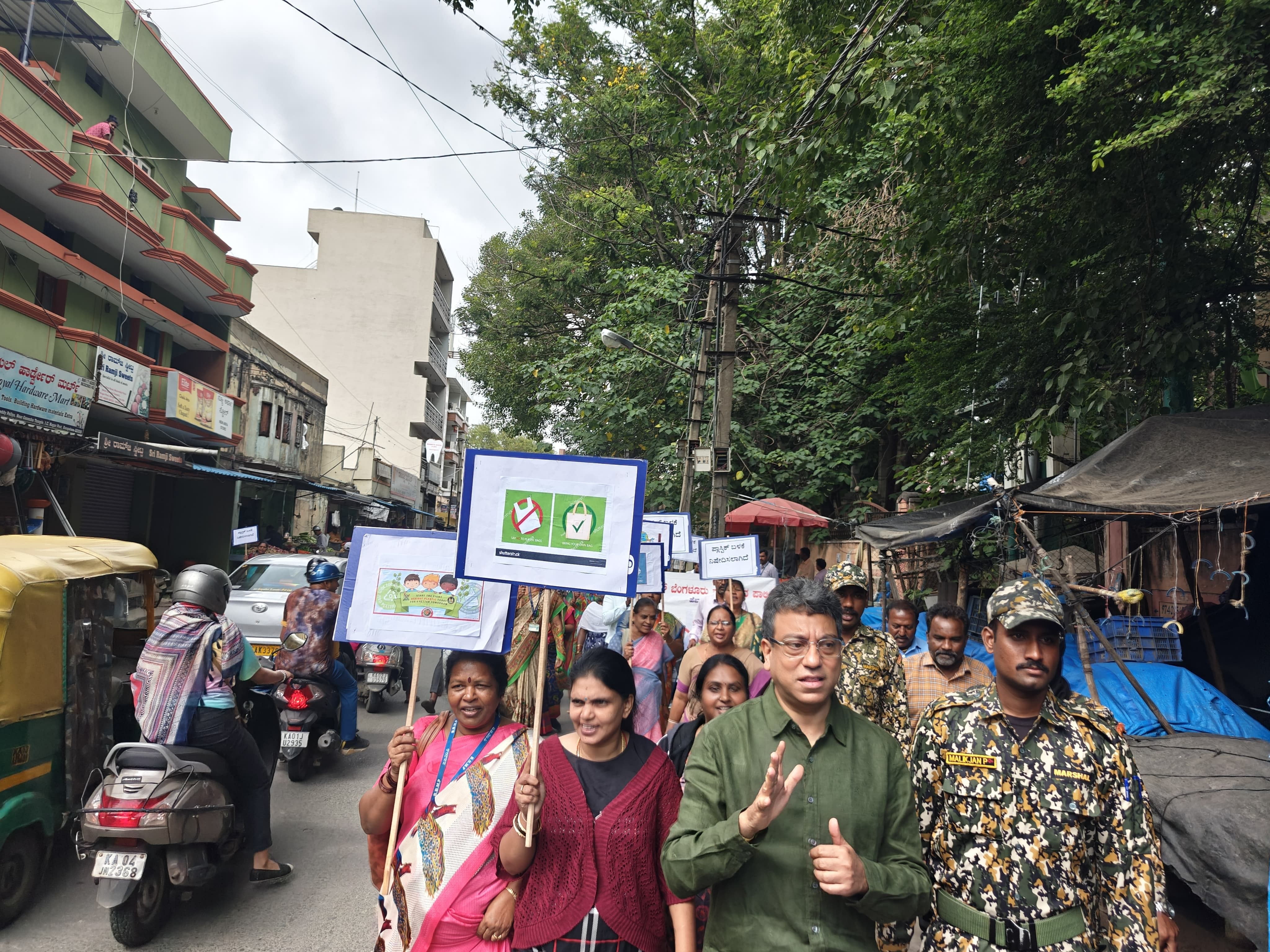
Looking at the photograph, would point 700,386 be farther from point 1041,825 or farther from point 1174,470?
point 1041,825

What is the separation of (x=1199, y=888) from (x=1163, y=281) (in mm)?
4985

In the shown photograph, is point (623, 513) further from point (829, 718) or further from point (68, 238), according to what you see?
point (68, 238)

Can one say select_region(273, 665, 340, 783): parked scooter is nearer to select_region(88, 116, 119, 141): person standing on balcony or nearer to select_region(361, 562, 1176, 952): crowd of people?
select_region(361, 562, 1176, 952): crowd of people

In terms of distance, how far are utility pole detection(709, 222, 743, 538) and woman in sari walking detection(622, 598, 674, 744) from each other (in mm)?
5030

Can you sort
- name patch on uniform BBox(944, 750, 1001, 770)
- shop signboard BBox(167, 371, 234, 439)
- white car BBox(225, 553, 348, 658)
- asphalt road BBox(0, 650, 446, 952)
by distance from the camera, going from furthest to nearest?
shop signboard BBox(167, 371, 234, 439) < white car BBox(225, 553, 348, 658) < asphalt road BBox(0, 650, 446, 952) < name patch on uniform BBox(944, 750, 1001, 770)

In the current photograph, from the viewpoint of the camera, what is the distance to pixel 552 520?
3178mm

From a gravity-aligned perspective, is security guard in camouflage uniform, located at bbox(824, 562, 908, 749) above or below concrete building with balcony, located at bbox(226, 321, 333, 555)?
below

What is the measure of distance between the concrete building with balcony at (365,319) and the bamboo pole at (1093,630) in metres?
35.9

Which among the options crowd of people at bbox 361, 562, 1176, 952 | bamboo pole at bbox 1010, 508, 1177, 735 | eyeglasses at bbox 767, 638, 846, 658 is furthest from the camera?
bamboo pole at bbox 1010, 508, 1177, 735

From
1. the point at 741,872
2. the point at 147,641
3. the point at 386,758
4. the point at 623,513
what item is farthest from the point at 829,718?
the point at 386,758

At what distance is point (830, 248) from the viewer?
9.91m

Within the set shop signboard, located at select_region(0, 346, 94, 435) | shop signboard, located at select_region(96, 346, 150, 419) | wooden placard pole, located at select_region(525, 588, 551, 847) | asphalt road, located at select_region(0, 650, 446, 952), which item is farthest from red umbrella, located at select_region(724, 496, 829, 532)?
wooden placard pole, located at select_region(525, 588, 551, 847)

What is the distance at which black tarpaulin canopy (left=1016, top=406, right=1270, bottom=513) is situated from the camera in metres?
5.01

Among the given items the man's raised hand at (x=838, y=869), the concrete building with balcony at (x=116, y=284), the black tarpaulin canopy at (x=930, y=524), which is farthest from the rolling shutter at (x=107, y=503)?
the man's raised hand at (x=838, y=869)
